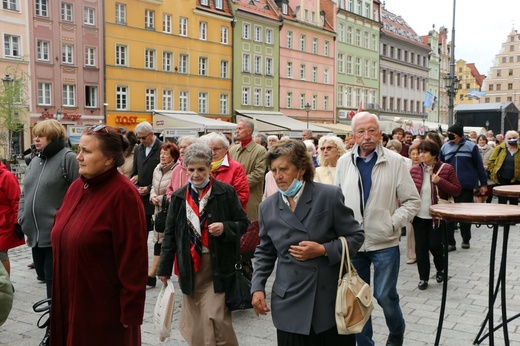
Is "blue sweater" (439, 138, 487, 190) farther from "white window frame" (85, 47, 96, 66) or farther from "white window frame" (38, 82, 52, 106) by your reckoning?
"white window frame" (85, 47, 96, 66)

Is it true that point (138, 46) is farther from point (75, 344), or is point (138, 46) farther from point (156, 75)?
point (75, 344)

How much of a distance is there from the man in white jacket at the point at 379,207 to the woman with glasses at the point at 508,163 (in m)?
8.95

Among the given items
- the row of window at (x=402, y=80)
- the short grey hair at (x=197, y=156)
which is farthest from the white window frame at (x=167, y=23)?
the short grey hair at (x=197, y=156)

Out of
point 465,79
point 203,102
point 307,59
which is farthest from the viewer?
point 465,79

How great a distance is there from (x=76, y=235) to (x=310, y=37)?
1994 inches

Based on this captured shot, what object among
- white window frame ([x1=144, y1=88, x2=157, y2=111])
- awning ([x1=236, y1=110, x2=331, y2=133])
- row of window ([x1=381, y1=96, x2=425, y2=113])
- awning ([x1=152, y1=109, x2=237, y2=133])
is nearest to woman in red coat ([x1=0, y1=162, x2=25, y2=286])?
awning ([x1=152, y1=109, x2=237, y2=133])

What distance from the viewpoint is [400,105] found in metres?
67.9

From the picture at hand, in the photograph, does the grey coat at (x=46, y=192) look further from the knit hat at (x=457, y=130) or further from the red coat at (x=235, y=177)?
the knit hat at (x=457, y=130)

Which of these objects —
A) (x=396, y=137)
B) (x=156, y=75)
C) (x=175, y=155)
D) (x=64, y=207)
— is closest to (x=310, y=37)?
(x=156, y=75)

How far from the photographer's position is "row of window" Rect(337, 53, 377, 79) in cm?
5678

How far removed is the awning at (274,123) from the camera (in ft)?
110

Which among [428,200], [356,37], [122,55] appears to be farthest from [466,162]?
[356,37]

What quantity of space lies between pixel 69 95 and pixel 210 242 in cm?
3225

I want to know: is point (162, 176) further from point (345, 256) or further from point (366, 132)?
point (345, 256)
